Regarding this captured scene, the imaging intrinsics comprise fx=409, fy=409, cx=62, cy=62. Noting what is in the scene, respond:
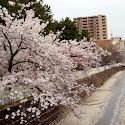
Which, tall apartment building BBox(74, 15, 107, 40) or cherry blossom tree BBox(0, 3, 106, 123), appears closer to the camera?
cherry blossom tree BBox(0, 3, 106, 123)

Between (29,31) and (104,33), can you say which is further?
(104,33)

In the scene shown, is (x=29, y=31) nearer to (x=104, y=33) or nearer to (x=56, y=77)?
(x=56, y=77)

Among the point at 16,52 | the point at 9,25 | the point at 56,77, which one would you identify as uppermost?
the point at 9,25

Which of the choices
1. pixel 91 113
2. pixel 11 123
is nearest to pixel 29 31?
pixel 11 123

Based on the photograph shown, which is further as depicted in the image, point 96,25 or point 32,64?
point 96,25

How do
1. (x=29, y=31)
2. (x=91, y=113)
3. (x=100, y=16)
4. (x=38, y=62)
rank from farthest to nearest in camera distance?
(x=100, y=16) < (x=91, y=113) < (x=38, y=62) < (x=29, y=31)

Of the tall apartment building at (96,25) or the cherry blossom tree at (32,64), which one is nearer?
the cherry blossom tree at (32,64)

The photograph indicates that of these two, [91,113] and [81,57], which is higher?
[81,57]

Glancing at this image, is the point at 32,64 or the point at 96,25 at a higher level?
the point at 96,25

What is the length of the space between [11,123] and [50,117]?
445 cm

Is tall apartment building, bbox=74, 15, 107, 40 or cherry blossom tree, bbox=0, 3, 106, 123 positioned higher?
tall apartment building, bbox=74, 15, 107, 40

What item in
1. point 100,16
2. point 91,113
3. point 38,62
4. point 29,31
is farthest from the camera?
point 100,16

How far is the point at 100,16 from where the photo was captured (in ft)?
538

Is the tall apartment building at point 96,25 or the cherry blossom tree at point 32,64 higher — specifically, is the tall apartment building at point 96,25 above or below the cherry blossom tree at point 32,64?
above
